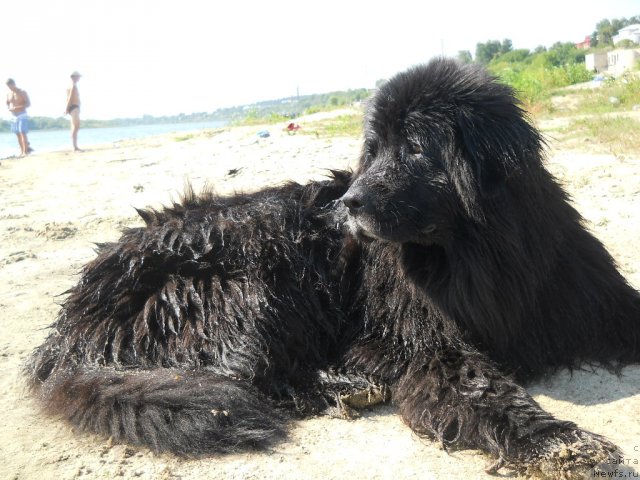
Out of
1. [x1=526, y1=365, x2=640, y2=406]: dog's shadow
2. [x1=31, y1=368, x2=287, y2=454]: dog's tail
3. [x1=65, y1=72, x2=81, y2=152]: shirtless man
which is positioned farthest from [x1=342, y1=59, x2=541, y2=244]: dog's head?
[x1=65, y1=72, x2=81, y2=152]: shirtless man

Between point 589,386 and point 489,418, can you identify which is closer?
point 489,418

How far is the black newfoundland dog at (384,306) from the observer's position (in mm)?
2912

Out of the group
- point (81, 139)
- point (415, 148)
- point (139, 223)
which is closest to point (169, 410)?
point (415, 148)

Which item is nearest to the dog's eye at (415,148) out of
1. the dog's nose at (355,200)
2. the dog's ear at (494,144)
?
the dog's ear at (494,144)

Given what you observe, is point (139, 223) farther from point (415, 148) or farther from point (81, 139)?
point (81, 139)

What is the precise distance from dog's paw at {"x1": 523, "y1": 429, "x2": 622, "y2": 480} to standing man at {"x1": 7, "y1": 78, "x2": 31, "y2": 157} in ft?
54.0

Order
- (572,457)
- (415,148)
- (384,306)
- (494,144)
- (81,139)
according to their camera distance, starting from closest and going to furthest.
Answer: (572,457)
(494,144)
(415,148)
(384,306)
(81,139)

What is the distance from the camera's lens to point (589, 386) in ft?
10.1

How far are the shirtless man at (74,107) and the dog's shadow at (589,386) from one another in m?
15.1

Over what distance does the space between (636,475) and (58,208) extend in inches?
302

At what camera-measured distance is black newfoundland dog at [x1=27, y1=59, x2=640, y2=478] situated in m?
2.91

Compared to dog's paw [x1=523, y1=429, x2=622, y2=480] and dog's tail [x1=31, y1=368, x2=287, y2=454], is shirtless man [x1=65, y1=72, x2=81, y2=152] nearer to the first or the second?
dog's tail [x1=31, y1=368, x2=287, y2=454]

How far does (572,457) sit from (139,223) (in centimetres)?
572

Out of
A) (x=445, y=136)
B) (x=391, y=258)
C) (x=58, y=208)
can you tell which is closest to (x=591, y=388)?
(x=391, y=258)
